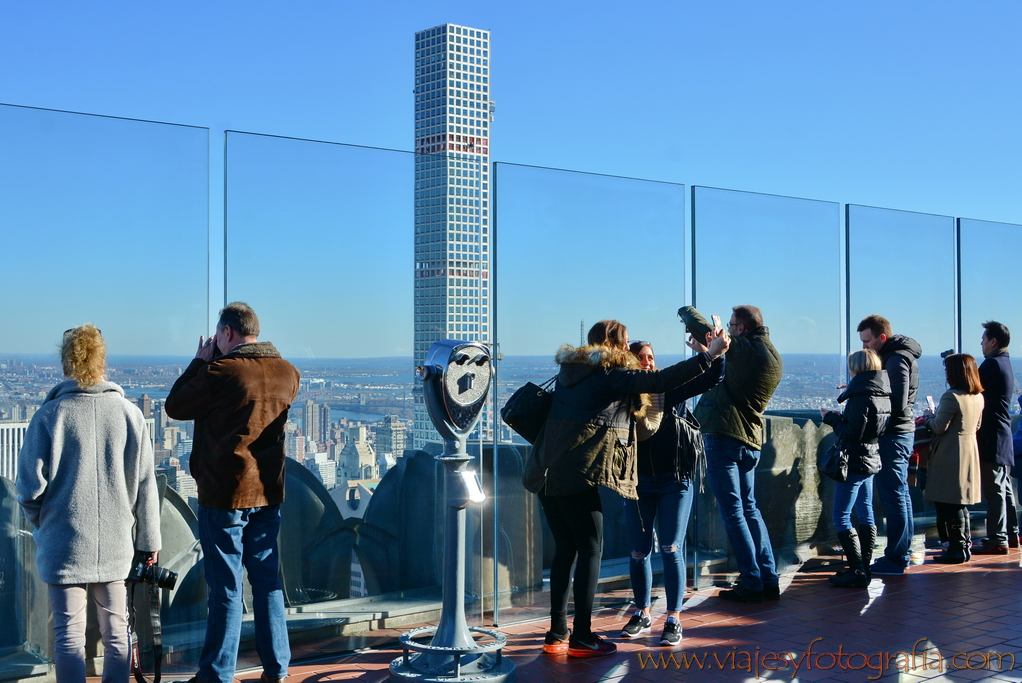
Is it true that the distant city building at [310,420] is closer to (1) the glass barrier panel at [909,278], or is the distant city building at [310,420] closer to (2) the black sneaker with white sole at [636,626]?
(2) the black sneaker with white sole at [636,626]

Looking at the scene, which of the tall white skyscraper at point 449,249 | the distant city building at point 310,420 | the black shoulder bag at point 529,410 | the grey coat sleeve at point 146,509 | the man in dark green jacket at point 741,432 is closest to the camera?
the grey coat sleeve at point 146,509

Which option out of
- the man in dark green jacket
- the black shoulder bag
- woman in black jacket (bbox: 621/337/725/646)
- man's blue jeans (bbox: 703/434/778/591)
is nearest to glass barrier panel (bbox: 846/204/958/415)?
the man in dark green jacket

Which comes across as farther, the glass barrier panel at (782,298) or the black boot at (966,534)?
the black boot at (966,534)

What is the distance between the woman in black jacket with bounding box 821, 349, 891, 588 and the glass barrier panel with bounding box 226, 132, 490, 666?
247 cm

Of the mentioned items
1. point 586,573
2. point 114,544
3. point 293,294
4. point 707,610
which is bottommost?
point 707,610

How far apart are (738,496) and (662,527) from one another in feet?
2.83

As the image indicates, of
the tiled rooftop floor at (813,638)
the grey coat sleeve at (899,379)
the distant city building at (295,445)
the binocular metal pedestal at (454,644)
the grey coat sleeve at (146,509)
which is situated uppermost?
the grey coat sleeve at (899,379)

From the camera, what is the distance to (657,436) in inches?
200

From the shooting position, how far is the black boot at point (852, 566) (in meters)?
6.21

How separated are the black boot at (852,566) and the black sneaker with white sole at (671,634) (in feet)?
5.71

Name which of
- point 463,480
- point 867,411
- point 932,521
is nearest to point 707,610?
point 867,411

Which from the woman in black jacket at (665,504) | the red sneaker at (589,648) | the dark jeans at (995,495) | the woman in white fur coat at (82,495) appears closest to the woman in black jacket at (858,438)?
the woman in black jacket at (665,504)

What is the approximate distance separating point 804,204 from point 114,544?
198 inches

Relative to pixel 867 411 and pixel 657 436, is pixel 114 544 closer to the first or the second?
pixel 657 436
